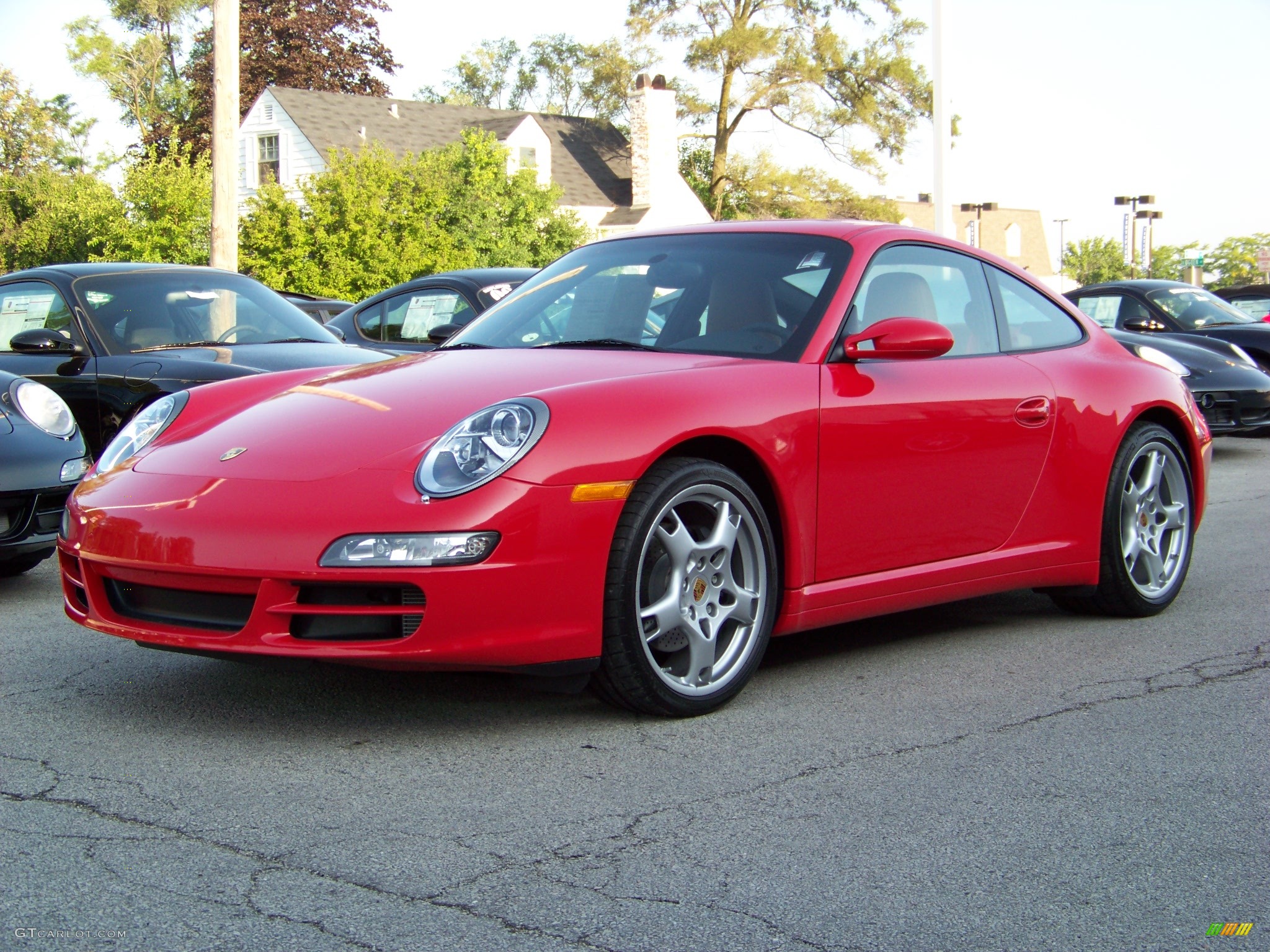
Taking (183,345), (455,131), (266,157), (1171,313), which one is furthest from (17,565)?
(455,131)

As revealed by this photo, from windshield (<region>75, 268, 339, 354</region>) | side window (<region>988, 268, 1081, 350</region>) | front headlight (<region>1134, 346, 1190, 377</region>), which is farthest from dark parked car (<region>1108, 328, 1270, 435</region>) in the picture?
windshield (<region>75, 268, 339, 354</region>)

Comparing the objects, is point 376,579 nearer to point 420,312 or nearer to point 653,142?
point 420,312

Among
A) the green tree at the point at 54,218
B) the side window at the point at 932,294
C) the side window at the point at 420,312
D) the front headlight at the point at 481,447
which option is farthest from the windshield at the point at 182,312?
the green tree at the point at 54,218

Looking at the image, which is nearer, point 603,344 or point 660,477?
point 660,477

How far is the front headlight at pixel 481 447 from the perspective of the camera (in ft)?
11.3

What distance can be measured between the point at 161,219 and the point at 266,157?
16.0 meters

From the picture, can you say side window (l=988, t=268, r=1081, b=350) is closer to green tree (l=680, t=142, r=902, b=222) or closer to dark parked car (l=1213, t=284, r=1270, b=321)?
dark parked car (l=1213, t=284, r=1270, b=321)

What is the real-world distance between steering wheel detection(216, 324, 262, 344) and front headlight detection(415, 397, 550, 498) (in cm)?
488

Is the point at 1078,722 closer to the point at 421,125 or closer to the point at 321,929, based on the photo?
the point at 321,929

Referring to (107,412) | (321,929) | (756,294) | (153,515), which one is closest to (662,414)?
(756,294)

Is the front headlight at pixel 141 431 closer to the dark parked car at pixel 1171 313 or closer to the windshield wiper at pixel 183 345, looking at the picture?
the windshield wiper at pixel 183 345

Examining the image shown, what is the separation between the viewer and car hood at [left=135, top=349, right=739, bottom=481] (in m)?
3.62

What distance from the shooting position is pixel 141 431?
14.2 feet

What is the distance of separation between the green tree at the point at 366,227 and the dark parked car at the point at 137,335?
62.5ft
